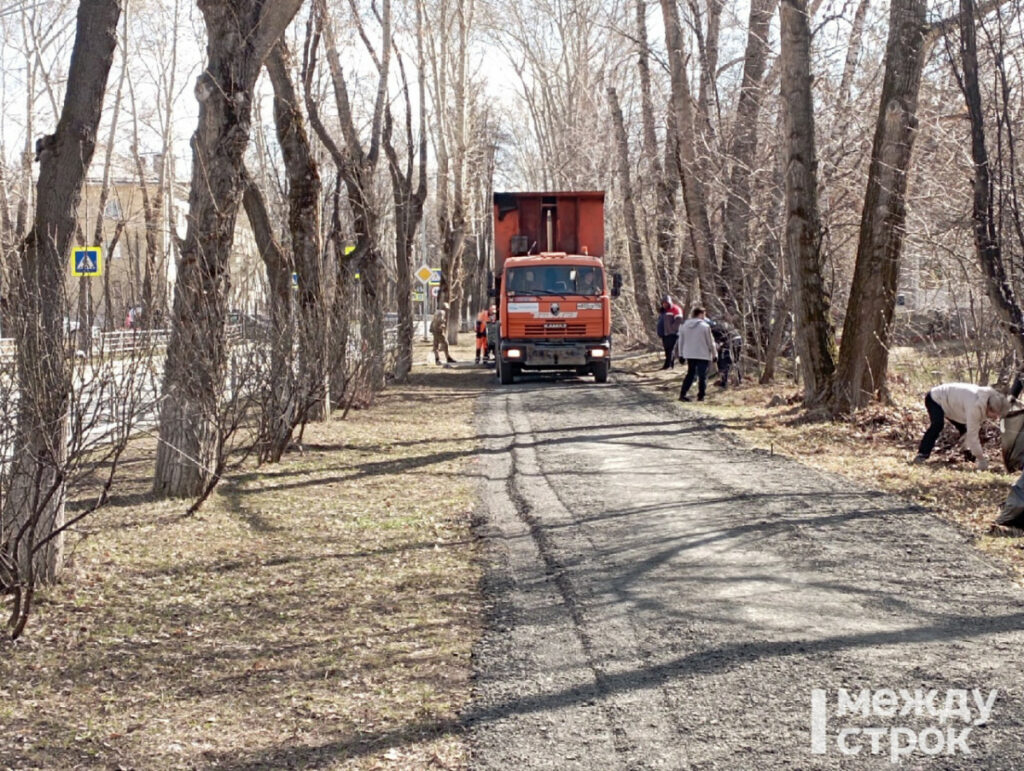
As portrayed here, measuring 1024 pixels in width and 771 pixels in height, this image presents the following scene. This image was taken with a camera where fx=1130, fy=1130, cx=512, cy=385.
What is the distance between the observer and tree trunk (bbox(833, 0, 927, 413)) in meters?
14.5

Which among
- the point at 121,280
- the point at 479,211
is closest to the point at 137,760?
the point at 121,280

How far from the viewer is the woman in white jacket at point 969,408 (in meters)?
11.3

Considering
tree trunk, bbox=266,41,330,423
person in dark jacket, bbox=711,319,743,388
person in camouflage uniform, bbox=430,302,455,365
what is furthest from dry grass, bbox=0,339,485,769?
person in camouflage uniform, bbox=430,302,455,365

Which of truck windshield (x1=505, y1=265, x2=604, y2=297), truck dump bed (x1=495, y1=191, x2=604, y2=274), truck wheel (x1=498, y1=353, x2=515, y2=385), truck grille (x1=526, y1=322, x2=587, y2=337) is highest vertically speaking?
truck dump bed (x1=495, y1=191, x2=604, y2=274)

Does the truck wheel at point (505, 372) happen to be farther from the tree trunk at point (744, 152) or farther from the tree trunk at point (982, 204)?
the tree trunk at point (982, 204)

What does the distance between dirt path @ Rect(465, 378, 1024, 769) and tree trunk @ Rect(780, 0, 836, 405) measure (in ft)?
19.7

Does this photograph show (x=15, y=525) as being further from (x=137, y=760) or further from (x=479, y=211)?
(x=479, y=211)

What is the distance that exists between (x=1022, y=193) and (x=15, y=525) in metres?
10.6

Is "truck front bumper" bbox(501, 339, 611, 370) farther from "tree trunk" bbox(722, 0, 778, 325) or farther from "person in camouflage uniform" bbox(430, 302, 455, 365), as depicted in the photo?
"person in camouflage uniform" bbox(430, 302, 455, 365)

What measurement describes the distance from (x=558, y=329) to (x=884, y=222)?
11082mm

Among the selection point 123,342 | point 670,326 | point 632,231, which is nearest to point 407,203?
point 670,326

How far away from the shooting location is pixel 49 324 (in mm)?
6375

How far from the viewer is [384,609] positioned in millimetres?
6887


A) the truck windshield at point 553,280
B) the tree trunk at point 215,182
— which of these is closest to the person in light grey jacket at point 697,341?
the truck windshield at point 553,280
